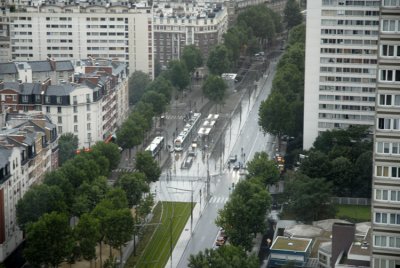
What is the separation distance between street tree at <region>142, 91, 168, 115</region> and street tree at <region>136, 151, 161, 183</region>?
2959 cm

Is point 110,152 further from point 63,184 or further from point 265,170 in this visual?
point 265,170

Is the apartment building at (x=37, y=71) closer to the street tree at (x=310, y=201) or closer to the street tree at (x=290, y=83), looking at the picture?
the street tree at (x=290, y=83)

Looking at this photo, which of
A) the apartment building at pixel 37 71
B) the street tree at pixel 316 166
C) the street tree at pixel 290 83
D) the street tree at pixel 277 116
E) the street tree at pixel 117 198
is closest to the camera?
the street tree at pixel 117 198

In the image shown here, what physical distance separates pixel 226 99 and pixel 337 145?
148 ft

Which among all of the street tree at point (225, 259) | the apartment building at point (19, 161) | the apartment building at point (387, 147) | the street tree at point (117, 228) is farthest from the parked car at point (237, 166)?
the apartment building at point (387, 147)

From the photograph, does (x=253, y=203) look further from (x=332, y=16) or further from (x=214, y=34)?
(x=214, y=34)

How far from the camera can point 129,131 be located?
128125mm

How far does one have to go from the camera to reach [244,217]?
9681cm

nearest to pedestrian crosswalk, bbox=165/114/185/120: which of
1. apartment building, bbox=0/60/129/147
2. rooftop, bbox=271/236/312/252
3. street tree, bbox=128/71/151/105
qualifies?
street tree, bbox=128/71/151/105

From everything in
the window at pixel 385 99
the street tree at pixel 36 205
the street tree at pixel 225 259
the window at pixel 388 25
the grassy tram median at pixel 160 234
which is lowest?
the grassy tram median at pixel 160 234

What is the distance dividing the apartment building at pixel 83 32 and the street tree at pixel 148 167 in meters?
49.3

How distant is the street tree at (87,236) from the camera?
9019 centimetres

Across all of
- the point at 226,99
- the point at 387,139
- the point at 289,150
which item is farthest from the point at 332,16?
the point at 387,139

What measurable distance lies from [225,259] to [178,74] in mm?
78834
